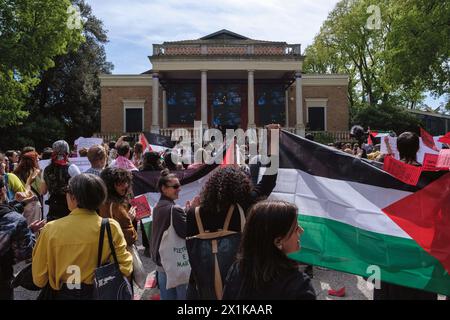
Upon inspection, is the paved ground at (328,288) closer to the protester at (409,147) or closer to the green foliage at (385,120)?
the protester at (409,147)

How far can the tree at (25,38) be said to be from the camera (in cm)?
2039

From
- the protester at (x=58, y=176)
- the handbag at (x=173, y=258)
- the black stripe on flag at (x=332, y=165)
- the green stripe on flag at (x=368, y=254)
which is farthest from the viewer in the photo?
the protester at (x=58, y=176)

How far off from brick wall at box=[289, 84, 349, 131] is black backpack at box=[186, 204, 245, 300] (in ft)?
107

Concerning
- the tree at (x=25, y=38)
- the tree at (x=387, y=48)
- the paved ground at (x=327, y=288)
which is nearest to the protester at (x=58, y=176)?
the paved ground at (x=327, y=288)

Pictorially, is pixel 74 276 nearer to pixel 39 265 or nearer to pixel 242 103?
pixel 39 265

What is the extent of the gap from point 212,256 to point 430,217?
1772mm

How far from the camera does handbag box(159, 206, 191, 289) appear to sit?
4.01 m

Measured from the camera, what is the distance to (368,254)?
12.3 ft

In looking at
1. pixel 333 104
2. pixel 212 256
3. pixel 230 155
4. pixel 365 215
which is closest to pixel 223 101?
pixel 333 104

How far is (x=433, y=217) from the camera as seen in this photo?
11.8ft

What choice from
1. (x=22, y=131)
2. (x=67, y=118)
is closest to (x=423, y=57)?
(x=22, y=131)

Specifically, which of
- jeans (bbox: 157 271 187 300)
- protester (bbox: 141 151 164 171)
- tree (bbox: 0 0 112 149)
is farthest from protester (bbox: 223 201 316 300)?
tree (bbox: 0 0 112 149)

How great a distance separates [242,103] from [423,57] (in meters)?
15.2

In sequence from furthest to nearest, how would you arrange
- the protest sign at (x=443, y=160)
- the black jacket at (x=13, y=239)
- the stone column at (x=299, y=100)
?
the stone column at (x=299, y=100), the protest sign at (x=443, y=160), the black jacket at (x=13, y=239)
